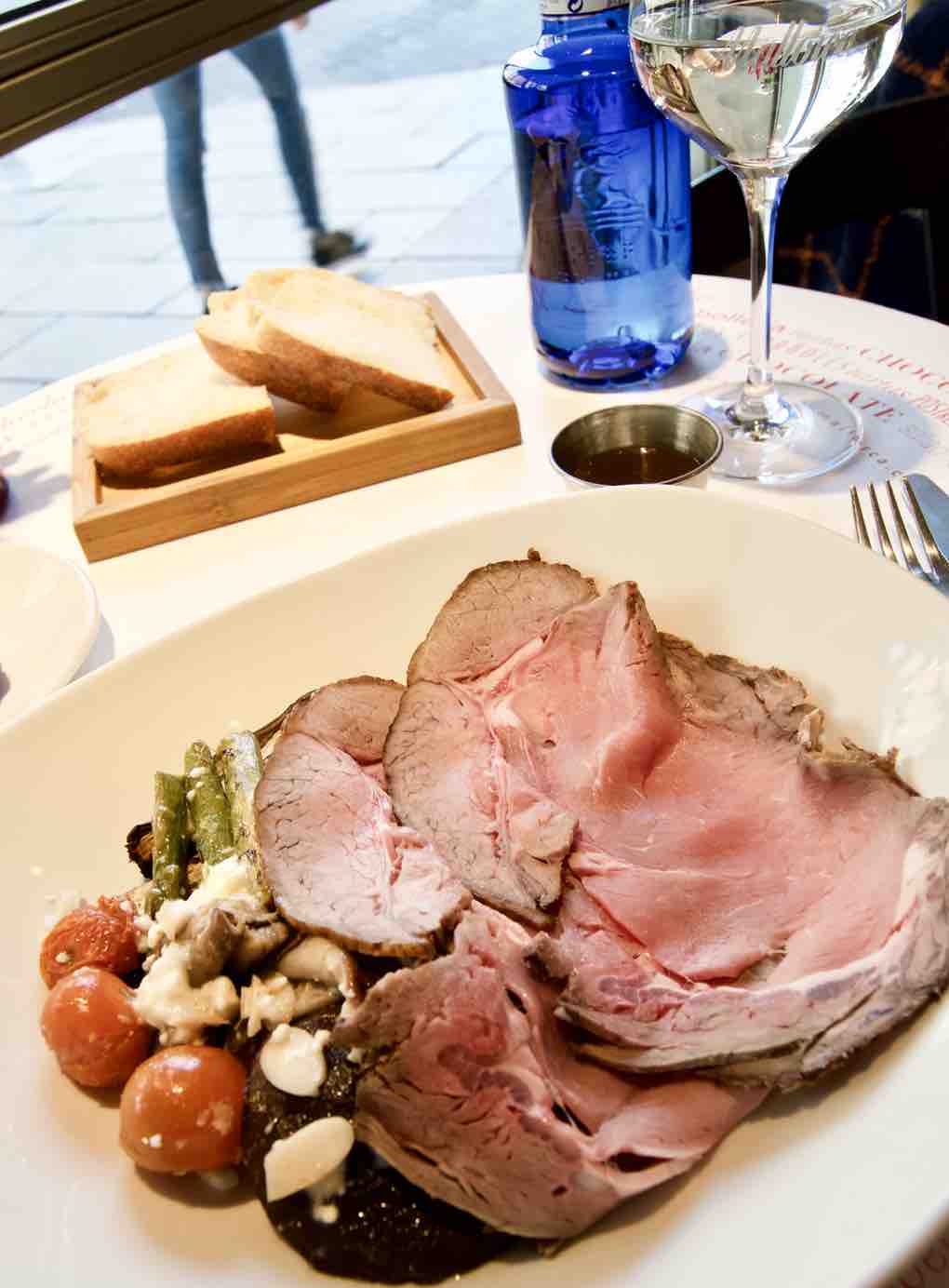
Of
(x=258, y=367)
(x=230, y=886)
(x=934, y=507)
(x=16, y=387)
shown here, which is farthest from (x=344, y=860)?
(x=16, y=387)

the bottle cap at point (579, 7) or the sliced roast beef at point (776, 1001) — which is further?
the bottle cap at point (579, 7)

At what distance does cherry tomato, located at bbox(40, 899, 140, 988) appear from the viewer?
1.20m

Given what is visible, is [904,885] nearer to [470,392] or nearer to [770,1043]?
[770,1043]

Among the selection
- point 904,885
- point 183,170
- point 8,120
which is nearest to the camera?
point 904,885

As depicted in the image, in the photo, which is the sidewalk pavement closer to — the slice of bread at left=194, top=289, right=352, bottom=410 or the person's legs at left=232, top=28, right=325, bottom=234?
the person's legs at left=232, top=28, right=325, bottom=234

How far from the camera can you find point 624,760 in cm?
131

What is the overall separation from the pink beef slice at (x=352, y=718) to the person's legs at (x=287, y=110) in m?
4.89

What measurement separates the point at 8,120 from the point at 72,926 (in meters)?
3.58

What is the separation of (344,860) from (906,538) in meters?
0.85

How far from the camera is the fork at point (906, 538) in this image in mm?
1458

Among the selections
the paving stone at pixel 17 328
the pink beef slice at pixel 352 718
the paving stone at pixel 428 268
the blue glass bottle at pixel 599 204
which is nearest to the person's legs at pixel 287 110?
Result: the paving stone at pixel 428 268

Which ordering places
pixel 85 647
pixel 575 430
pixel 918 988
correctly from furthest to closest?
1. pixel 575 430
2. pixel 85 647
3. pixel 918 988

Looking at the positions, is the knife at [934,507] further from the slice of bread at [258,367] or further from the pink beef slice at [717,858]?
the slice of bread at [258,367]

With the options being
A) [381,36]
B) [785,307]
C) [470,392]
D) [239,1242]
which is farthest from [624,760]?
[381,36]
